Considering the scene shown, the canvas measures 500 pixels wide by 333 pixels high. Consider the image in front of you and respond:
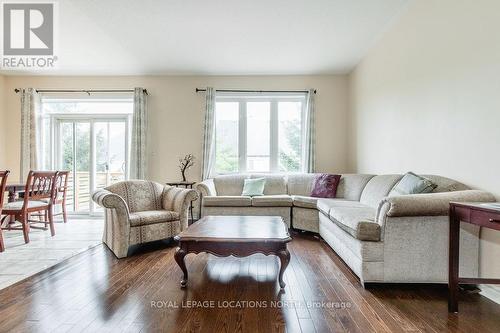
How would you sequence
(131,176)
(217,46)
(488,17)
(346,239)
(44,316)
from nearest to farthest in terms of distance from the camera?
(44,316)
(488,17)
(346,239)
(217,46)
(131,176)

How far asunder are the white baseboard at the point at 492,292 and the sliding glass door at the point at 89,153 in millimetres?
5366

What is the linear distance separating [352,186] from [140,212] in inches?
123

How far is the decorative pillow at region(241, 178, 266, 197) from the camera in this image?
443cm

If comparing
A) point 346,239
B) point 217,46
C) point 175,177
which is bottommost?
point 346,239

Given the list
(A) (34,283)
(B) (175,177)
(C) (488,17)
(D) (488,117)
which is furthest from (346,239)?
(B) (175,177)

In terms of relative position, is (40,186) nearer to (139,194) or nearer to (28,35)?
(139,194)

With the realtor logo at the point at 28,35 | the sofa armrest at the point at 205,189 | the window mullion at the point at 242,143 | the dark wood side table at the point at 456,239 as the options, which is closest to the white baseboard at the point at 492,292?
the dark wood side table at the point at 456,239

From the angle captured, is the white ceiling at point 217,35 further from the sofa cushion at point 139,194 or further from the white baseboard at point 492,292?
the white baseboard at point 492,292

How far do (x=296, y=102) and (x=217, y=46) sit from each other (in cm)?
196

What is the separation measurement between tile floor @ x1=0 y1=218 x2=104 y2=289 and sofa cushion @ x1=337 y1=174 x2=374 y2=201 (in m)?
3.68

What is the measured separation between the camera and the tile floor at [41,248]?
2504 mm

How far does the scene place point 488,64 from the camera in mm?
1997

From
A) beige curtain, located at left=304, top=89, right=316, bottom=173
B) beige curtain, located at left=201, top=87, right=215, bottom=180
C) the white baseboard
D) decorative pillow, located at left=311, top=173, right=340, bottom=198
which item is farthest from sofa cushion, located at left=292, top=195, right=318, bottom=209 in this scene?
A: the white baseboard

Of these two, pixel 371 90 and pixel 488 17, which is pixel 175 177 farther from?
pixel 488 17
